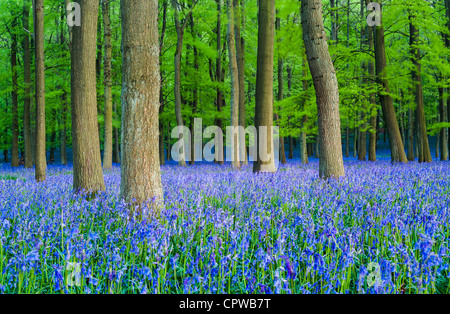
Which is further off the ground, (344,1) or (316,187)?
(344,1)

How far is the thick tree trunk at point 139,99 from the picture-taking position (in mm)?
4031

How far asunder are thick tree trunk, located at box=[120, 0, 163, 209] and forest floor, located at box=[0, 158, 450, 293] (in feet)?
1.34

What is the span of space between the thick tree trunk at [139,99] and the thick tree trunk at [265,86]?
6.23 metres

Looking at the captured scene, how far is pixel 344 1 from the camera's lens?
27859 mm

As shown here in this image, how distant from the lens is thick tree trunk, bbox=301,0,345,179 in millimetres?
6867

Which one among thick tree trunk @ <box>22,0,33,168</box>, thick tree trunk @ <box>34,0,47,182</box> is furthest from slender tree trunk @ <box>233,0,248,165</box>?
thick tree trunk @ <box>22,0,33,168</box>

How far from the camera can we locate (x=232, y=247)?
2.56 meters

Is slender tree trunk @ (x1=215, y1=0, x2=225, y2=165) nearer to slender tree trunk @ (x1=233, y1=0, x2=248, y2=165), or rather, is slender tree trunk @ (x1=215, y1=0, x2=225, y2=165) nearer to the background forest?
the background forest

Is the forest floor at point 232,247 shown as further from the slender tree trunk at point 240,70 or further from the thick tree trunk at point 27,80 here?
the thick tree trunk at point 27,80

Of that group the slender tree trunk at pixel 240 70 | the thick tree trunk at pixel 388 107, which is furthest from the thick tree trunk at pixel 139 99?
the thick tree trunk at pixel 388 107

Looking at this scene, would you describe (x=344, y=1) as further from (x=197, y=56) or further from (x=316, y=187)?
(x=316, y=187)
